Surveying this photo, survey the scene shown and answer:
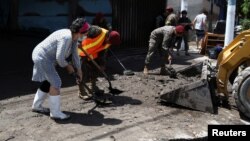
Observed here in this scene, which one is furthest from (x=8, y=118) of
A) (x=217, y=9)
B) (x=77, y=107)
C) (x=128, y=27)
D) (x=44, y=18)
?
(x=217, y=9)

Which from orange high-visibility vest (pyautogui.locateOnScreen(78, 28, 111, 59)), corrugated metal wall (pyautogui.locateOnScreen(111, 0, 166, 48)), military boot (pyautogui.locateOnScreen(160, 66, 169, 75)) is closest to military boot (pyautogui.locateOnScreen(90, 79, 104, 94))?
orange high-visibility vest (pyautogui.locateOnScreen(78, 28, 111, 59))

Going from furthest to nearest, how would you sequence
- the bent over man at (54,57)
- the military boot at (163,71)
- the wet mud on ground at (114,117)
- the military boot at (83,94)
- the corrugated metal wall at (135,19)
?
the corrugated metal wall at (135,19), the military boot at (163,71), the military boot at (83,94), the bent over man at (54,57), the wet mud on ground at (114,117)

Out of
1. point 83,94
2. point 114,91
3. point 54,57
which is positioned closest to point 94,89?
point 83,94

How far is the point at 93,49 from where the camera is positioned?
7.49m

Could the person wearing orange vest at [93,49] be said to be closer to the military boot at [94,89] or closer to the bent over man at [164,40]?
the military boot at [94,89]

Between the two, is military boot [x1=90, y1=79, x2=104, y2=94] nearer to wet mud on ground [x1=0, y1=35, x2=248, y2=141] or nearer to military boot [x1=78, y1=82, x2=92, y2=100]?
military boot [x1=78, y1=82, x2=92, y2=100]

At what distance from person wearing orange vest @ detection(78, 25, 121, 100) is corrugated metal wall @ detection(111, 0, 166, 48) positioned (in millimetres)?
6357

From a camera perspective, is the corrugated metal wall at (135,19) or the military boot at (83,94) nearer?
the military boot at (83,94)

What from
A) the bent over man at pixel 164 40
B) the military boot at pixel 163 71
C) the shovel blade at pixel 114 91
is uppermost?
the bent over man at pixel 164 40

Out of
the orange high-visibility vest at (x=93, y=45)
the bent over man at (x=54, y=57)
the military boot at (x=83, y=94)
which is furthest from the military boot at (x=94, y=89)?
the bent over man at (x=54, y=57)

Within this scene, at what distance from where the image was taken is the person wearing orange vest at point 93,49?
7.39 meters

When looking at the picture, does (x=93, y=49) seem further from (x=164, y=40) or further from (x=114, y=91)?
(x=164, y=40)

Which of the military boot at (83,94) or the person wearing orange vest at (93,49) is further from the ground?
Answer: the person wearing orange vest at (93,49)

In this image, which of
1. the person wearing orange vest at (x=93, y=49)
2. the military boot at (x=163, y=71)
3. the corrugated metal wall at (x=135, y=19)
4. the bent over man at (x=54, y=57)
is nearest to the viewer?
the bent over man at (x=54, y=57)
